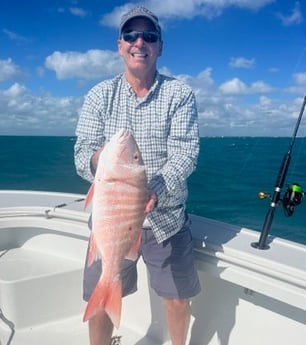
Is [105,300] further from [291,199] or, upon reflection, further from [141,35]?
[291,199]

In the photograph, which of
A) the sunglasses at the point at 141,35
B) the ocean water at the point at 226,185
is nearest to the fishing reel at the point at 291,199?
the sunglasses at the point at 141,35

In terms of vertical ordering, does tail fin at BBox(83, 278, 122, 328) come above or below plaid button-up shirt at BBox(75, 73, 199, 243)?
below

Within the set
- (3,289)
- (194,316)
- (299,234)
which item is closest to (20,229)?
(3,289)

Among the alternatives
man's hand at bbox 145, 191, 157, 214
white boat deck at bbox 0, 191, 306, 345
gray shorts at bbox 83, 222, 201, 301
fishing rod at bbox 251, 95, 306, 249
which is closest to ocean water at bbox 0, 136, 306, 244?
fishing rod at bbox 251, 95, 306, 249

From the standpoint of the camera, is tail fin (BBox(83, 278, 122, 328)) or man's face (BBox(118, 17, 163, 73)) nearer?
tail fin (BBox(83, 278, 122, 328))

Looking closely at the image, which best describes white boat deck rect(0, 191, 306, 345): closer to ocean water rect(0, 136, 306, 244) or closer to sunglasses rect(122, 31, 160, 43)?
sunglasses rect(122, 31, 160, 43)

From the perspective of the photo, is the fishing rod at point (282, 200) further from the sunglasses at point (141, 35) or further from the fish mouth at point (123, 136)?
the fish mouth at point (123, 136)

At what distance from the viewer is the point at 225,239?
10.3 ft

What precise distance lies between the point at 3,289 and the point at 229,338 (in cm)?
201

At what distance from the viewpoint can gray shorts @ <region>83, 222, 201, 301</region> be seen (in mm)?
2746

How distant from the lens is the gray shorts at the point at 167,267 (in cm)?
275

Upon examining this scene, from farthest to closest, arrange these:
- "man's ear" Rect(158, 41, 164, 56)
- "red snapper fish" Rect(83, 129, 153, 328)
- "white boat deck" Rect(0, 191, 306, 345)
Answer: "white boat deck" Rect(0, 191, 306, 345) < "man's ear" Rect(158, 41, 164, 56) < "red snapper fish" Rect(83, 129, 153, 328)

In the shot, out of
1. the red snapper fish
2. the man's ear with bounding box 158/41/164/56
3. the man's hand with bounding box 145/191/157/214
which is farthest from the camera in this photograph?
the man's ear with bounding box 158/41/164/56

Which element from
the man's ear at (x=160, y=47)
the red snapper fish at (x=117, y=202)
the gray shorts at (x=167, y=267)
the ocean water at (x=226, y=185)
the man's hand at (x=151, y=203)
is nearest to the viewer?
Result: the red snapper fish at (x=117, y=202)
